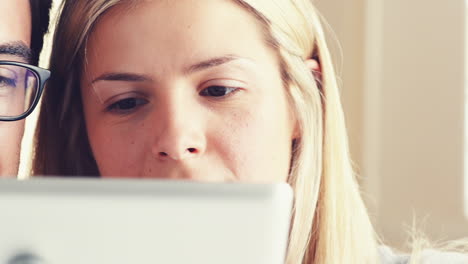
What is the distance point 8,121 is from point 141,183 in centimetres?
73

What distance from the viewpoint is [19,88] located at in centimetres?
109

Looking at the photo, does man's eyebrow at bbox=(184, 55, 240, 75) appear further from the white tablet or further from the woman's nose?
the white tablet

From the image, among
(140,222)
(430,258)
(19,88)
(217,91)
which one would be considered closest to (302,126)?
(217,91)

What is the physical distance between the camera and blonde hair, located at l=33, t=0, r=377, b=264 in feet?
3.48

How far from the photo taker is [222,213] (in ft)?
1.34

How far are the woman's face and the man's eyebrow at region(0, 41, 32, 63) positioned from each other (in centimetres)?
11

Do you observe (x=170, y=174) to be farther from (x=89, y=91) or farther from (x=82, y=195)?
(x=82, y=195)

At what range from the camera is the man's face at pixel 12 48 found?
3.50 ft

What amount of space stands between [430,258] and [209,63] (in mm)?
449

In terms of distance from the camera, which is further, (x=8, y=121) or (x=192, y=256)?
(x=8, y=121)

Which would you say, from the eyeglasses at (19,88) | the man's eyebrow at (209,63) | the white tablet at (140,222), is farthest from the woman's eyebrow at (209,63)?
the white tablet at (140,222)

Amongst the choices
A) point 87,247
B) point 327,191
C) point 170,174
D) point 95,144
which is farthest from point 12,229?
point 327,191

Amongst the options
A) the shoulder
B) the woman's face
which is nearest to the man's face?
the woman's face

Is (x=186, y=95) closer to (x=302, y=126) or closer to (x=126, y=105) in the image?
(x=126, y=105)
